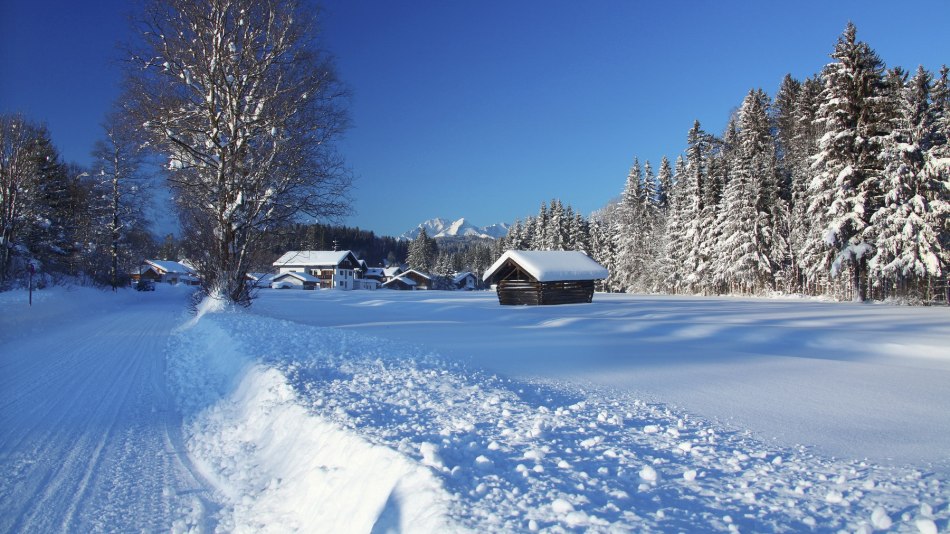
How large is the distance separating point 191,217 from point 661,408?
72.7 ft

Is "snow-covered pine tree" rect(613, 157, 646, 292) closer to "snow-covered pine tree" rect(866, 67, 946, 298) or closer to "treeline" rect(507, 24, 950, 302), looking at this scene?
"treeline" rect(507, 24, 950, 302)

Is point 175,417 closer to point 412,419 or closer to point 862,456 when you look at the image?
point 412,419

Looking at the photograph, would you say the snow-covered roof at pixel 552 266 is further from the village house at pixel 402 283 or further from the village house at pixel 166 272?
the village house at pixel 166 272

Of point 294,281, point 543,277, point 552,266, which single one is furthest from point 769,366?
point 294,281

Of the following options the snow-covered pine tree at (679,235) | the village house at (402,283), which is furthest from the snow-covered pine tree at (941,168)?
the village house at (402,283)

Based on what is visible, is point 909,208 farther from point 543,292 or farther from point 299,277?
point 299,277

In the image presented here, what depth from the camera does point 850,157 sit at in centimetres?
2977

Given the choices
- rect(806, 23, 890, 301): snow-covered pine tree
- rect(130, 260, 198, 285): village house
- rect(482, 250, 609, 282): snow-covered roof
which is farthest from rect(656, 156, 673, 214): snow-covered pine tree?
rect(130, 260, 198, 285): village house

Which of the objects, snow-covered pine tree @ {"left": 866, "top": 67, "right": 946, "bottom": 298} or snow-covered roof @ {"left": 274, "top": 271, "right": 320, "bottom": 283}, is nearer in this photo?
snow-covered pine tree @ {"left": 866, "top": 67, "right": 946, "bottom": 298}

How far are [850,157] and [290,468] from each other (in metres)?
36.3

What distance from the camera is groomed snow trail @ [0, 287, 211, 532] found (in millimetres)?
3848

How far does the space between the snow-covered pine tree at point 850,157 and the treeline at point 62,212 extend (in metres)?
36.1

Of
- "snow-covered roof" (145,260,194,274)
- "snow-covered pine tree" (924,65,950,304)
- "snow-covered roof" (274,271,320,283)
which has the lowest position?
"snow-covered roof" (274,271,320,283)

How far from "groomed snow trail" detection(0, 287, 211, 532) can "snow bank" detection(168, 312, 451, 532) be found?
308mm
